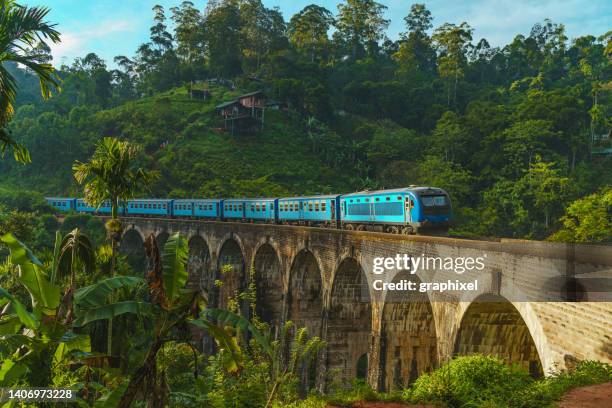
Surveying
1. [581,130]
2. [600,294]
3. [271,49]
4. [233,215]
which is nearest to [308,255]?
[233,215]

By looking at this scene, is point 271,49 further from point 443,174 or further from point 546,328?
point 546,328

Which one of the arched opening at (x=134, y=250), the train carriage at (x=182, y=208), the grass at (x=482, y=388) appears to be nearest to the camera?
the grass at (x=482, y=388)

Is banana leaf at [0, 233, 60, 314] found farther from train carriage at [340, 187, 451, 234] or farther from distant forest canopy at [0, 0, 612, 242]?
distant forest canopy at [0, 0, 612, 242]

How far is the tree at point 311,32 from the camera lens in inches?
4225

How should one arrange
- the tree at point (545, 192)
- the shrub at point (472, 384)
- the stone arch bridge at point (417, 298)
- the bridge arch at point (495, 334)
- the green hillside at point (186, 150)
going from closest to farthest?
1. the shrub at point (472, 384)
2. the stone arch bridge at point (417, 298)
3. the bridge arch at point (495, 334)
4. the tree at point (545, 192)
5. the green hillside at point (186, 150)

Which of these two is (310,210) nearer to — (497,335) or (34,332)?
(497,335)

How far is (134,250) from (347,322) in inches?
1273

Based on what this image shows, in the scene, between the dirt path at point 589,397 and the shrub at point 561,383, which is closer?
the dirt path at point 589,397

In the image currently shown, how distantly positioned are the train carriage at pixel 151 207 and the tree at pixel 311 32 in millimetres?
61685

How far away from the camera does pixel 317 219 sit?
3281 cm

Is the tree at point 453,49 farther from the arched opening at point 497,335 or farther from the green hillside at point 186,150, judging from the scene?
the arched opening at point 497,335

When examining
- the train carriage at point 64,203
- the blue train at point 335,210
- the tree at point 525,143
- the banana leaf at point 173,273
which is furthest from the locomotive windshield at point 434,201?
the train carriage at point 64,203

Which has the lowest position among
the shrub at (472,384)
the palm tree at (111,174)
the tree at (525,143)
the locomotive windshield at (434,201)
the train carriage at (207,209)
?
the shrub at (472,384)

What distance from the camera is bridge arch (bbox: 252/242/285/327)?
33.9 meters
